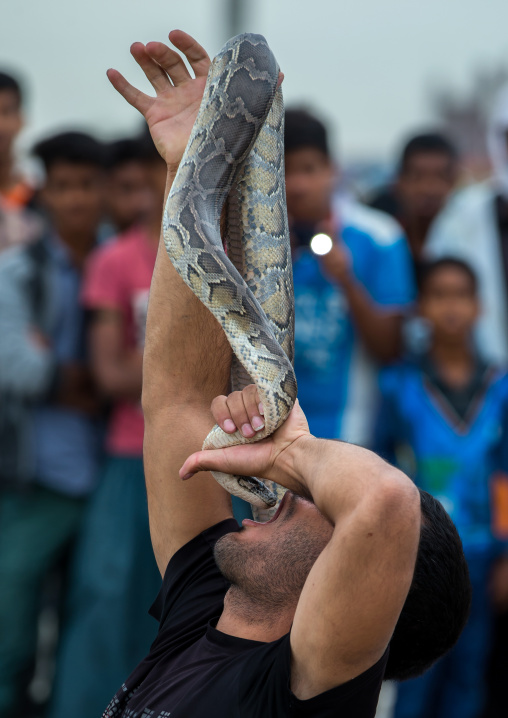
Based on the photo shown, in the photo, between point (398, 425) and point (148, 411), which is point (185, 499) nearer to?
point (148, 411)

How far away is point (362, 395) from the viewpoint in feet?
17.2

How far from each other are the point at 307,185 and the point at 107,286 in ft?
3.80

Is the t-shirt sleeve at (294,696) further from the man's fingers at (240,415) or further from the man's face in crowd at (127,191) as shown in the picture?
the man's face in crowd at (127,191)

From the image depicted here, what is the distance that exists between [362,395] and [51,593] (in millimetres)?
2489

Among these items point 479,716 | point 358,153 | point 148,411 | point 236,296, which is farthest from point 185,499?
point 358,153

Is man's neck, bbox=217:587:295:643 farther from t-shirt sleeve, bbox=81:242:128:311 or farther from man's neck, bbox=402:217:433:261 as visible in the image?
man's neck, bbox=402:217:433:261

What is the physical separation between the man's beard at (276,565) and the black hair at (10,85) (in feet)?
15.7

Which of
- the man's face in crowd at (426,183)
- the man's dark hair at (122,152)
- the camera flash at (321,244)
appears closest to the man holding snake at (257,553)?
the camera flash at (321,244)

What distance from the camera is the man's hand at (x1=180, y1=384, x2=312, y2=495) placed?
97.4 inches

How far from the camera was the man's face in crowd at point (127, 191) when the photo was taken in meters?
6.74

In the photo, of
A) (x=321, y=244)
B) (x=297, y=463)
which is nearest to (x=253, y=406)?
(x=297, y=463)

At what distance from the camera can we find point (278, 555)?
2480mm

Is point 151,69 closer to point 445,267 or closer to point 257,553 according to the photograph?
point 257,553

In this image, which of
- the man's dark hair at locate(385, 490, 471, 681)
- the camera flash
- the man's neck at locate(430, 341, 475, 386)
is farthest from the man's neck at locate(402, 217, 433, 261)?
the man's dark hair at locate(385, 490, 471, 681)
